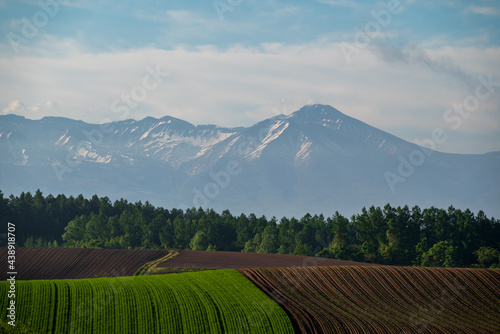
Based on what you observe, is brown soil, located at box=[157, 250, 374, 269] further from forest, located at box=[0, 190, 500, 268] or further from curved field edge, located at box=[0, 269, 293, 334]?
curved field edge, located at box=[0, 269, 293, 334]

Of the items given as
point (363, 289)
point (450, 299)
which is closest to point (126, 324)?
point (363, 289)

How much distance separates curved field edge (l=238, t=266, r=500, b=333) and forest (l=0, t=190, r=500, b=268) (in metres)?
37.1

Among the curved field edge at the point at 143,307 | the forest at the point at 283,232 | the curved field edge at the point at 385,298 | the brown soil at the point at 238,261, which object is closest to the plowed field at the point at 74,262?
the brown soil at the point at 238,261

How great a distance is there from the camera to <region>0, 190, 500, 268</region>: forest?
103m

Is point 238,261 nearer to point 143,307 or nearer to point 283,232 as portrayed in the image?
point 143,307

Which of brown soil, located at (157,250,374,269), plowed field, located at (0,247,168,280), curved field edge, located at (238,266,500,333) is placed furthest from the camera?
brown soil, located at (157,250,374,269)

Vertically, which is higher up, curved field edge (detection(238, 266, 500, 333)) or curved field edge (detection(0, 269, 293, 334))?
curved field edge (detection(0, 269, 293, 334))

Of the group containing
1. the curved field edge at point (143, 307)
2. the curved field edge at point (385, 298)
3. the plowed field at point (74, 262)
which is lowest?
the curved field edge at point (385, 298)

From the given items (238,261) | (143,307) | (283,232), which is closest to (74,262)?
(238,261)

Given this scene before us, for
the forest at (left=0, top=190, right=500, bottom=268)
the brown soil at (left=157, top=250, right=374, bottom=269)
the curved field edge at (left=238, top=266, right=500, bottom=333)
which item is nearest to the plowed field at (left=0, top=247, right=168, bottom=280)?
the brown soil at (left=157, top=250, right=374, bottom=269)

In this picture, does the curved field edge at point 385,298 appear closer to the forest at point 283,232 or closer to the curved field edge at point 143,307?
the curved field edge at point 143,307

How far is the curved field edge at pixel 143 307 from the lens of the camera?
131 ft

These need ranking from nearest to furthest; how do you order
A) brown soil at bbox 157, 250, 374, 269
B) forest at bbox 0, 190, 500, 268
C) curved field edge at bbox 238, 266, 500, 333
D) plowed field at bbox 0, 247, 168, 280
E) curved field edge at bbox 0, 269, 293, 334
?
curved field edge at bbox 0, 269, 293, 334 → curved field edge at bbox 238, 266, 500, 333 → plowed field at bbox 0, 247, 168, 280 → brown soil at bbox 157, 250, 374, 269 → forest at bbox 0, 190, 500, 268

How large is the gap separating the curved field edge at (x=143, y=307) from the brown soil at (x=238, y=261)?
79.4 ft
